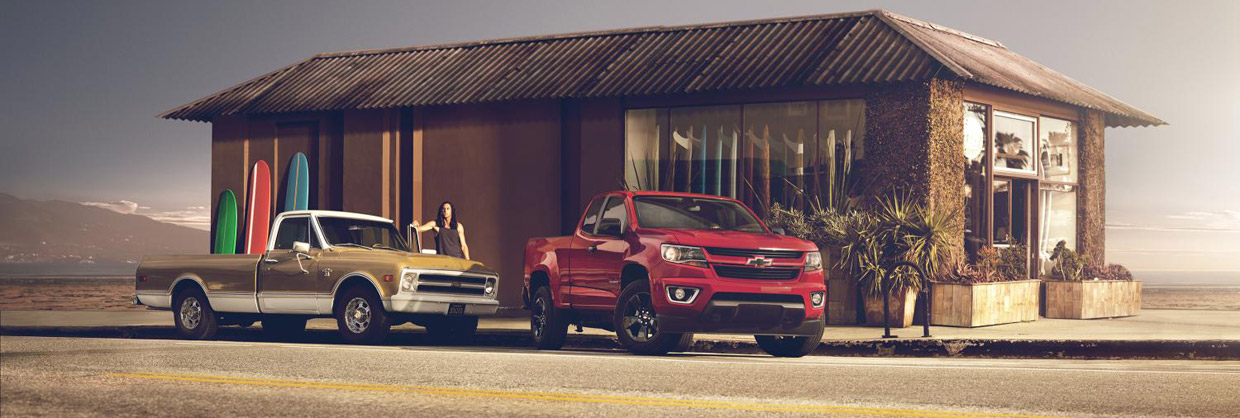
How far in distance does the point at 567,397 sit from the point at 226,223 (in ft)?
67.1

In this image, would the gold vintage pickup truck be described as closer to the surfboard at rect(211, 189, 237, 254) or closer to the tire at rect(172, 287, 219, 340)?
the tire at rect(172, 287, 219, 340)

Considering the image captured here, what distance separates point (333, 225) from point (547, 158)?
27.1 feet

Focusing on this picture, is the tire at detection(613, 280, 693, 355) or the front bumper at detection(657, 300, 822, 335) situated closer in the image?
the front bumper at detection(657, 300, 822, 335)

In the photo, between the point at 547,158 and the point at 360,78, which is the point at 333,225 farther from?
the point at 360,78

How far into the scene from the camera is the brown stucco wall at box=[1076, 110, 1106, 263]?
24.8 m

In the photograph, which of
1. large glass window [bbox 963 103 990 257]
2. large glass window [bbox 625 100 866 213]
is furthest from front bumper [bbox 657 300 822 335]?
large glass window [bbox 963 103 990 257]

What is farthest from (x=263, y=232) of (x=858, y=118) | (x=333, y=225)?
(x=858, y=118)

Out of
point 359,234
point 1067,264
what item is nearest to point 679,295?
point 359,234

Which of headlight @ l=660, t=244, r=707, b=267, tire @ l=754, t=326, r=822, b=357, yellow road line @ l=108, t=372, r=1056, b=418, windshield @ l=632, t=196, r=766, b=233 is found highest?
windshield @ l=632, t=196, r=766, b=233

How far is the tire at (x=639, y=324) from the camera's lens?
44.1 ft

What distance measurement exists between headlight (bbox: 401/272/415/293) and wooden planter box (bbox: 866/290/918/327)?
24.3 ft

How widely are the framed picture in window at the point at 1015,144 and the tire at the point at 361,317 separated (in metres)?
11.7

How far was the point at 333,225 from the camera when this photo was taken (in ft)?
54.1

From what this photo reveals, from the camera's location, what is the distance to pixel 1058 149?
24188 mm
